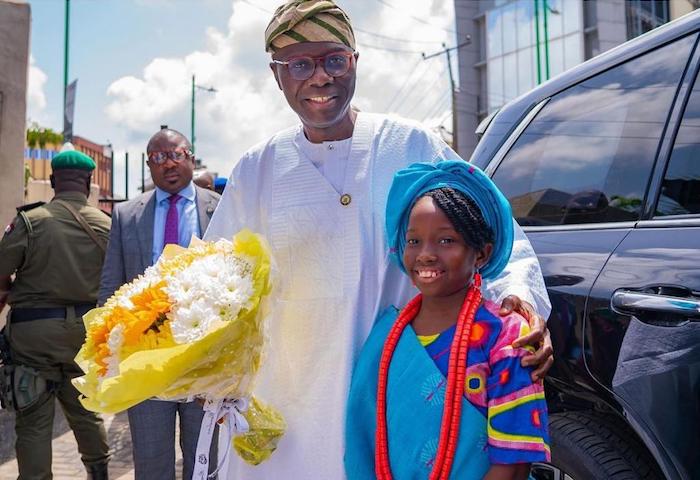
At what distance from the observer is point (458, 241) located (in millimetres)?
1733

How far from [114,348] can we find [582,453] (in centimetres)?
131

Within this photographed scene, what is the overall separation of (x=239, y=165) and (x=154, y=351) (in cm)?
83

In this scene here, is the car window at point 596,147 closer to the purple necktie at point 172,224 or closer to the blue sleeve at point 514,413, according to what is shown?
the blue sleeve at point 514,413

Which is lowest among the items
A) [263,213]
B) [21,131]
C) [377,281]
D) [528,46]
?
[377,281]

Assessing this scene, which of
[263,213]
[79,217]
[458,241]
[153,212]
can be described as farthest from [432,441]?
[79,217]

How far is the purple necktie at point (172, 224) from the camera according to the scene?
3.86 meters

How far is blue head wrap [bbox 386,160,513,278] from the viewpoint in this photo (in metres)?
1.78

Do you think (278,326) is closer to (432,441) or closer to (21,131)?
(432,441)

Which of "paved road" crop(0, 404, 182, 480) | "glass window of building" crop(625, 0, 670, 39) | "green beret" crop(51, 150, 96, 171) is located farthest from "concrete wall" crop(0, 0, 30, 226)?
"glass window of building" crop(625, 0, 670, 39)

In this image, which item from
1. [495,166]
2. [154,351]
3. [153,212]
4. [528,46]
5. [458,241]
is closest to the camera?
[154,351]

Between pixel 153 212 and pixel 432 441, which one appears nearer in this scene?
pixel 432 441

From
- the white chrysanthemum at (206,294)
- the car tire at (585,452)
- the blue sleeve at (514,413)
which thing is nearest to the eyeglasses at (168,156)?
the white chrysanthemum at (206,294)

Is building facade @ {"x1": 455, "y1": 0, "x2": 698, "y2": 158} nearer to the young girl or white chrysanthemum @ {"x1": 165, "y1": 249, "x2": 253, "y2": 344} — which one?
the young girl

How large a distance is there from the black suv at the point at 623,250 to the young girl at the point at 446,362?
434mm
